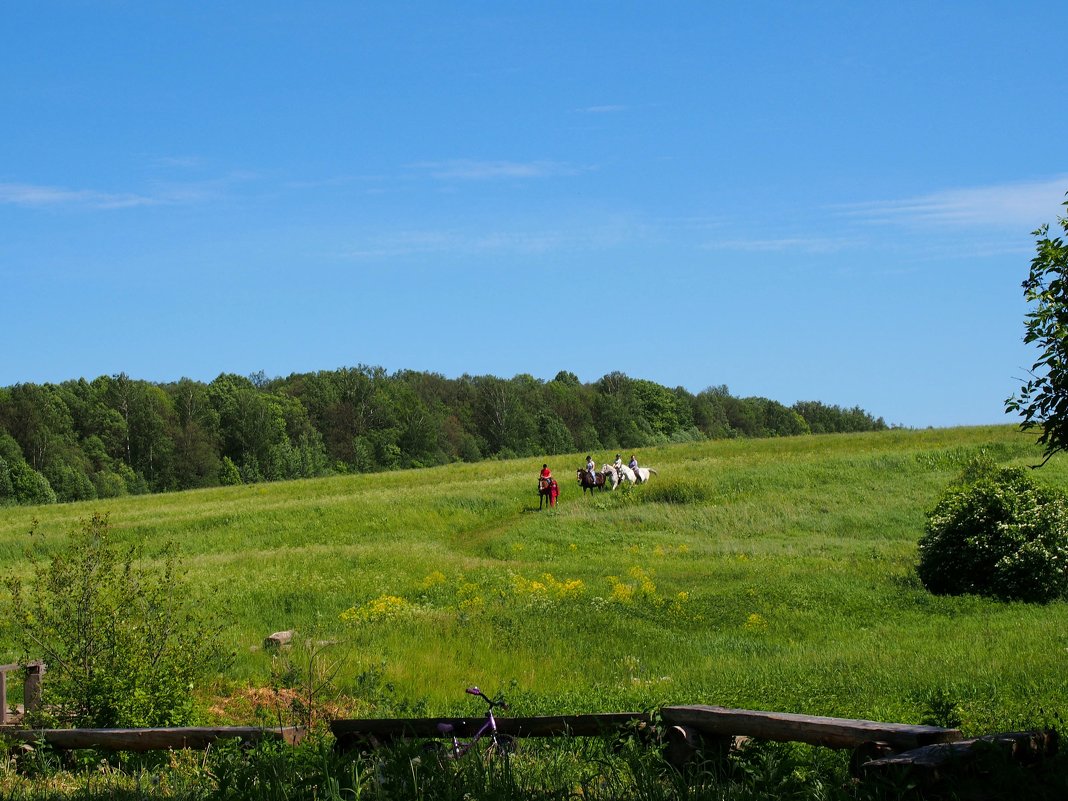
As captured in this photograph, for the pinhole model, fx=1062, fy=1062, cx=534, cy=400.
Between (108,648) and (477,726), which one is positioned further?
(108,648)

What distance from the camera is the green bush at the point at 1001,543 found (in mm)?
28219

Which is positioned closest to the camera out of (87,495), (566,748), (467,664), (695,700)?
(566,748)

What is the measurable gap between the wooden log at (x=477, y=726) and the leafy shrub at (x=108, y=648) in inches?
212

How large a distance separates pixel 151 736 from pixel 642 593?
56.4ft

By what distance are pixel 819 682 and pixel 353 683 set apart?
739 cm

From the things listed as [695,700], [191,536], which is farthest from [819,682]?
[191,536]

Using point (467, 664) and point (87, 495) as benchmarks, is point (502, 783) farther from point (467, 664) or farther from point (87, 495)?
point (87, 495)

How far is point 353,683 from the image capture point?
57.1 feet

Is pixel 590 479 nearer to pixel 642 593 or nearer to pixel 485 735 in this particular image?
pixel 642 593

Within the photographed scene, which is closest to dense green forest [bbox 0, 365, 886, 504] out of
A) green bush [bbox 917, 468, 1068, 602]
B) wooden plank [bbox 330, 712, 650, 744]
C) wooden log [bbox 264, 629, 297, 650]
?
green bush [bbox 917, 468, 1068, 602]

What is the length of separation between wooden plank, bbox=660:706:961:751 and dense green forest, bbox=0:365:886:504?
89.4m

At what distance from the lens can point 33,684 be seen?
15.3 meters

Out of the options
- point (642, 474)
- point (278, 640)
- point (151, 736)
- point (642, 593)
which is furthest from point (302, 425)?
point (151, 736)

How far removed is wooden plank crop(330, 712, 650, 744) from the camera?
9469 mm
